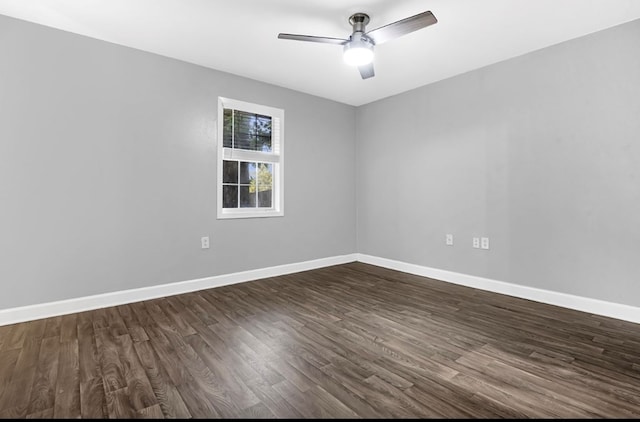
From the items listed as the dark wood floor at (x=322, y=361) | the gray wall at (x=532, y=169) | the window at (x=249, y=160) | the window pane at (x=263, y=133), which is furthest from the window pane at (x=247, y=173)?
the gray wall at (x=532, y=169)

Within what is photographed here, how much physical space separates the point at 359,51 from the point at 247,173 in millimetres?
2085

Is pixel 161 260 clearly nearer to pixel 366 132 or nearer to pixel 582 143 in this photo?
pixel 366 132

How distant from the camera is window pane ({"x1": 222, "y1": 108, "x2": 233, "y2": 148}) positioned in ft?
12.1

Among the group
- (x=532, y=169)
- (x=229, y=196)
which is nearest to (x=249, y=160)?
(x=229, y=196)

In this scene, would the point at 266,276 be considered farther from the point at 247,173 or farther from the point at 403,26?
the point at 403,26

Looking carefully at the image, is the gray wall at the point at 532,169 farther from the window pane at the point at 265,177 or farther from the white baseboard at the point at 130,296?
the white baseboard at the point at 130,296

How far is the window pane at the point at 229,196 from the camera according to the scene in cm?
368

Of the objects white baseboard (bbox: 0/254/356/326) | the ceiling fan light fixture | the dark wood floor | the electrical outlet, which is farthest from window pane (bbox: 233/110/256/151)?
the electrical outlet

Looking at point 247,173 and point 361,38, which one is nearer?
point 361,38

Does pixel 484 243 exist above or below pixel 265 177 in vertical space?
below

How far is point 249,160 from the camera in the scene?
382 centimetres

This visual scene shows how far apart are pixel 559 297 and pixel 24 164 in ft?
16.1

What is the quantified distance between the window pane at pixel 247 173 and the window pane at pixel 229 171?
82 mm

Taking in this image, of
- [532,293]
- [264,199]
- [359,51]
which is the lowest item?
[532,293]
